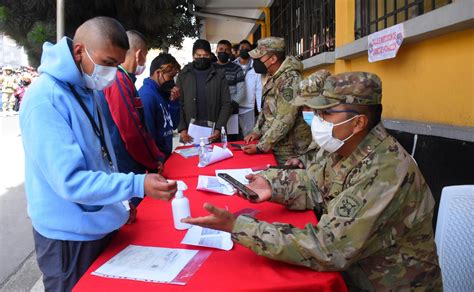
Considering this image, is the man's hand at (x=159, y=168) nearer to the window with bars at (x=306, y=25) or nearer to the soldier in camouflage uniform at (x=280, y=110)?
the soldier in camouflage uniform at (x=280, y=110)

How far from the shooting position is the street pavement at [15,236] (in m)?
2.76

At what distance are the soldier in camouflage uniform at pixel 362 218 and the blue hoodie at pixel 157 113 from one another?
1686 mm

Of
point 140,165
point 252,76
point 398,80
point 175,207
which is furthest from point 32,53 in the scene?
point 398,80

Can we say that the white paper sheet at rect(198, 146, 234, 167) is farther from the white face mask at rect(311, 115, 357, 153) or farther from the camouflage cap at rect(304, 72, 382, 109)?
the camouflage cap at rect(304, 72, 382, 109)

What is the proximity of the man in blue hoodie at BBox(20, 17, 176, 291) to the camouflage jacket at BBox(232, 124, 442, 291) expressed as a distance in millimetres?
416

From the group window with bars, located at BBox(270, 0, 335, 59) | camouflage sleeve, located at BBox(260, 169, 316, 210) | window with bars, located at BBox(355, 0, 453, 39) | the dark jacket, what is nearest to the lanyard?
camouflage sleeve, located at BBox(260, 169, 316, 210)

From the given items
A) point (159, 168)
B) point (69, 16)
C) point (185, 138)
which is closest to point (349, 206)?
point (159, 168)

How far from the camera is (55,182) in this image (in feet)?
3.92

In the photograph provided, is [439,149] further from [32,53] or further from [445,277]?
[32,53]

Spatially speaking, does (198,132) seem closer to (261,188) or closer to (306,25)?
(261,188)

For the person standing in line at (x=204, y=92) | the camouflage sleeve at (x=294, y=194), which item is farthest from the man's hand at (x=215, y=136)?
the camouflage sleeve at (x=294, y=194)

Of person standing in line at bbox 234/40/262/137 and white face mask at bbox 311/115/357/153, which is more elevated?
person standing in line at bbox 234/40/262/137

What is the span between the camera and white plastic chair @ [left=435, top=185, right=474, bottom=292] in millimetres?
1494

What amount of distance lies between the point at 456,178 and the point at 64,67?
2186 millimetres
